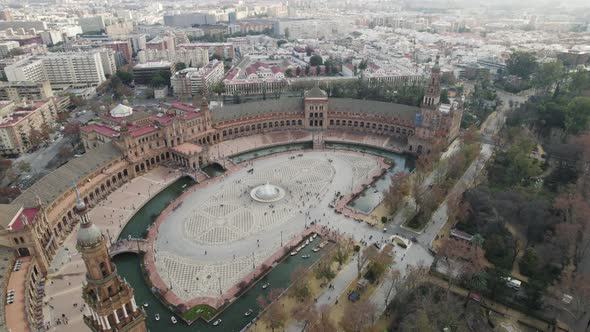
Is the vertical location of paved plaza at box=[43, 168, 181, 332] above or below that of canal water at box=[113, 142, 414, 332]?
above

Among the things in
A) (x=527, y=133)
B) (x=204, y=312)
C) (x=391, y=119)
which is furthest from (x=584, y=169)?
(x=204, y=312)

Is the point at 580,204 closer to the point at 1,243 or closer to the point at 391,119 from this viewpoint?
the point at 391,119

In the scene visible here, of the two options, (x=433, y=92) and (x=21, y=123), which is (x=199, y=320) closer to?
(x=433, y=92)

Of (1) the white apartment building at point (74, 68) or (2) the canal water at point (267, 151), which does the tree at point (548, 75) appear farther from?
(1) the white apartment building at point (74, 68)

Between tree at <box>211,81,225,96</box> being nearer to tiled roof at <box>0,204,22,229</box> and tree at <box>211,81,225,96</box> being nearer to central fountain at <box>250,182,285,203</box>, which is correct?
central fountain at <box>250,182,285,203</box>

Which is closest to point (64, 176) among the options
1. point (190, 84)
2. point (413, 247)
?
point (413, 247)

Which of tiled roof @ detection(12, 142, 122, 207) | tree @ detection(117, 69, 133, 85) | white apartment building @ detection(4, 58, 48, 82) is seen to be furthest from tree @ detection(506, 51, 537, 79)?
white apartment building @ detection(4, 58, 48, 82)

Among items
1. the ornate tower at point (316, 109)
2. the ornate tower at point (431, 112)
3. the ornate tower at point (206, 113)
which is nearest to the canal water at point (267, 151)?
the ornate tower at point (316, 109)
